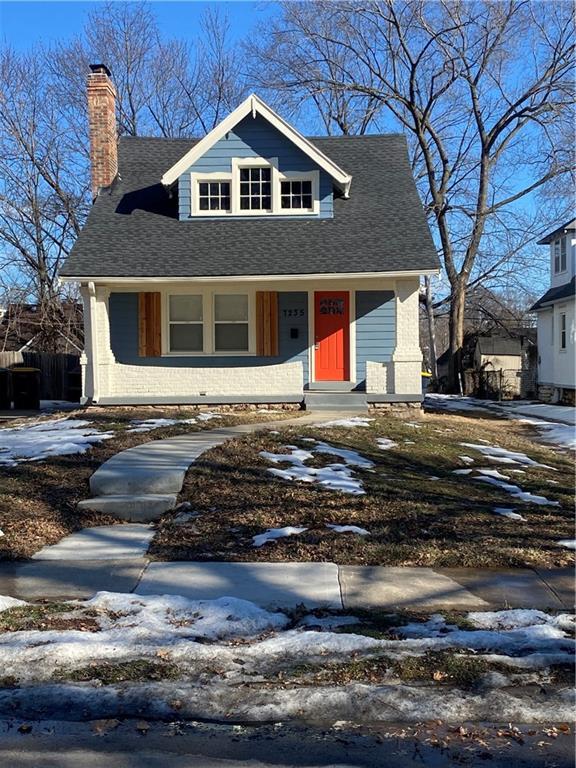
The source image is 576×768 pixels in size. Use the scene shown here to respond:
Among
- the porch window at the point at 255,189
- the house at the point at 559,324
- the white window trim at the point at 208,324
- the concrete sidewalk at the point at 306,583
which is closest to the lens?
the concrete sidewalk at the point at 306,583

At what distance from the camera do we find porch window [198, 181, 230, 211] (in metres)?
16.5

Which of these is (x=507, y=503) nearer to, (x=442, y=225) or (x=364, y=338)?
(x=364, y=338)

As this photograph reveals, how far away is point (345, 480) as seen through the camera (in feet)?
26.9

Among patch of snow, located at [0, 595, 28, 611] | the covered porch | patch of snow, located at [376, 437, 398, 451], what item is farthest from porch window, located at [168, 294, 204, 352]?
patch of snow, located at [0, 595, 28, 611]

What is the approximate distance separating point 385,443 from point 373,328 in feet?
19.2

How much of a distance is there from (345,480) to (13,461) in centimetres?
437

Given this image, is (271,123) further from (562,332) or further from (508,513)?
(562,332)

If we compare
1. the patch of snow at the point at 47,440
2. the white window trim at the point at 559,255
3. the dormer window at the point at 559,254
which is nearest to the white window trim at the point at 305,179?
the patch of snow at the point at 47,440

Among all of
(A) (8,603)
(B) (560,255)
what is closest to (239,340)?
(A) (8,603)

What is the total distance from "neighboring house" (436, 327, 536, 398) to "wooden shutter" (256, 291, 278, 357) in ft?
46.1

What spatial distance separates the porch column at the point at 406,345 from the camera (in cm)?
1477

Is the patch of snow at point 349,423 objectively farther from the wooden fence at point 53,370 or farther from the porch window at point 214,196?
the wooden fence at point 53,370

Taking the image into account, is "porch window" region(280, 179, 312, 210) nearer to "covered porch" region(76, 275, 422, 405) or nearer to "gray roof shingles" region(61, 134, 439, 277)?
"gray roof shingles" region(61, 134, 439, 277)

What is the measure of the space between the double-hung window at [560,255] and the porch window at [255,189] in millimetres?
14542
